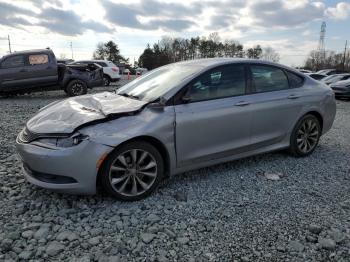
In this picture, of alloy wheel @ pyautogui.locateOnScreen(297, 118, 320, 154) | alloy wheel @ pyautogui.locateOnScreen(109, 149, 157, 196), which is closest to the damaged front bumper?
alloy wheel @ pyautogui.locateOnScreen(109, 149, 157, 196)

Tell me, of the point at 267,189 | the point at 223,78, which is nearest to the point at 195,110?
the point at 223,78

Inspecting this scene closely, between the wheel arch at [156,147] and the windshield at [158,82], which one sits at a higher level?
the windshield at [158,82]

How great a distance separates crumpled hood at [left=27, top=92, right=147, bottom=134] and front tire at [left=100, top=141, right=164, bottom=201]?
44cm

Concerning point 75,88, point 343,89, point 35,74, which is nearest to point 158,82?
point 75,88

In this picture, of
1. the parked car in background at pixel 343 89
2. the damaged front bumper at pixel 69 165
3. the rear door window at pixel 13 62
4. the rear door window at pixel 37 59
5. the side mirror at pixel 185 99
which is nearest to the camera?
the damaged front bumper at pixel 69 165

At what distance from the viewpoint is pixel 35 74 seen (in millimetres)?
12367

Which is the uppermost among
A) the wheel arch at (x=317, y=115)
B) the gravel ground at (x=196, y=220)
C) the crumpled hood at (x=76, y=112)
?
the crumpled hood at (x=76, y=112)

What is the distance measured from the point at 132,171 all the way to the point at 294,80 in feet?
9.79

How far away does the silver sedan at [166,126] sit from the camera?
3395mm

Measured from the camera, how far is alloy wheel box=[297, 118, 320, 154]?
17.0 feet

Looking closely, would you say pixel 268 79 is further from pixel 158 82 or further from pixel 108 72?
pixel 108 72

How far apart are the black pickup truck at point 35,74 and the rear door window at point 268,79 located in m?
9.58

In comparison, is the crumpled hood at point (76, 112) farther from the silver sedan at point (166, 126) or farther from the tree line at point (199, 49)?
the tree line at point (199, 49)

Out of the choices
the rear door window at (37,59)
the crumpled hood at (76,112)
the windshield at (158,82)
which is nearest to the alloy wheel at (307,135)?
the windshield at (158,82)
